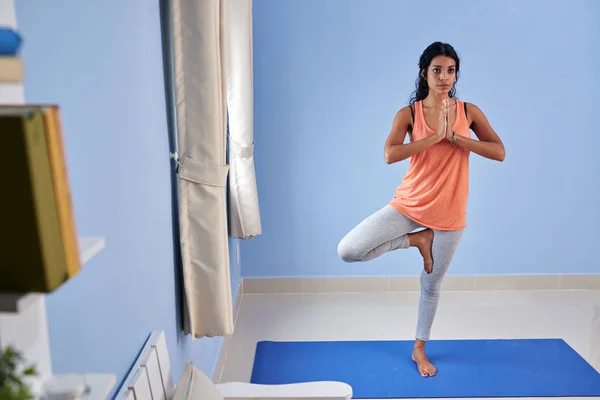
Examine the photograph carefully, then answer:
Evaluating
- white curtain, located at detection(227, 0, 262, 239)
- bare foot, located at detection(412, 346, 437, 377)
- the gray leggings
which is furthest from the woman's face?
bare foot, located at detection(412, 346, 437, 377)

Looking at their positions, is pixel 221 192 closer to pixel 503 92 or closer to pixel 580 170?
pixel 503 92

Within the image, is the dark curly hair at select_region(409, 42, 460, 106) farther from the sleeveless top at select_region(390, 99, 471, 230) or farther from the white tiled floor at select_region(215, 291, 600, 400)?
the white tiled floor at select_region(215, 291, 600, 400)

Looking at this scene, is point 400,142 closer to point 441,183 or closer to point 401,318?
point 441,183

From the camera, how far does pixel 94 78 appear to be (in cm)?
129

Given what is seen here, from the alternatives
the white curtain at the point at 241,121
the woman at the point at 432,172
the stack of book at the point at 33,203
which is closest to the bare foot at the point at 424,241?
the woman at the point at 432,172

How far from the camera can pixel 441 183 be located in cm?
279

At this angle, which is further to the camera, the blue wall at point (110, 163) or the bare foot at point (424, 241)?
the bare foot at point (424, 241)

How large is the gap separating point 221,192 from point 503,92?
A: 2.53m

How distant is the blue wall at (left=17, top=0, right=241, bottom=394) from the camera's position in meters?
1.08

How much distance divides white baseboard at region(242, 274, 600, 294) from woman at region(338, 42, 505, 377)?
1237 millimetres

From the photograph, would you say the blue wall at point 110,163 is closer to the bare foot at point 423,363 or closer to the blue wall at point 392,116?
the bare foot at point 423,363

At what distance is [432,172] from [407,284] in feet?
4.90

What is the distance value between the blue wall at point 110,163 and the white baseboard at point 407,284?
2.16 metres

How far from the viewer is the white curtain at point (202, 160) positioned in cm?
183
